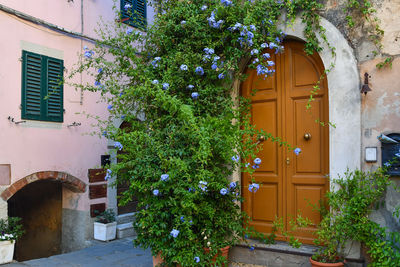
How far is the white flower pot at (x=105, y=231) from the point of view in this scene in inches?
265

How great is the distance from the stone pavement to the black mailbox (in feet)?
10.5

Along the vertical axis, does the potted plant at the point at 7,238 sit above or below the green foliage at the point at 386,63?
below

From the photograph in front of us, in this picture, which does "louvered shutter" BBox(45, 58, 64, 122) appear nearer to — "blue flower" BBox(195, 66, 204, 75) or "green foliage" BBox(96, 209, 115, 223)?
"green foliage" BBox(96, 209, 115, 223)

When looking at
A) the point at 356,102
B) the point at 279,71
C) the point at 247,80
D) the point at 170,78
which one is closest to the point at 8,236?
the point at 170,78

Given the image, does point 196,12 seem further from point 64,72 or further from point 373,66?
point 64,72

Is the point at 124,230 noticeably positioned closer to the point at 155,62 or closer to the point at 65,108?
the point at 65,108

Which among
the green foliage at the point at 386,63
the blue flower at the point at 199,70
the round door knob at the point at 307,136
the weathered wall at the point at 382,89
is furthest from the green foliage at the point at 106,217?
the green foliage at the point at 386,63

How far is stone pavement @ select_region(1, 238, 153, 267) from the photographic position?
5.16 metres

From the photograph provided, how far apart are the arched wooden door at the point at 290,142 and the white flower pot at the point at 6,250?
3.53m

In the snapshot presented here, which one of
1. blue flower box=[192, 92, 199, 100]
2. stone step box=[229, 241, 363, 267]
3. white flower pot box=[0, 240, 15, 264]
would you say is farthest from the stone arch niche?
stone step box=[229, 241, 363, 267]

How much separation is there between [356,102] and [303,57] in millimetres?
905

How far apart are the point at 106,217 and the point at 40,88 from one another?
2.70 metres

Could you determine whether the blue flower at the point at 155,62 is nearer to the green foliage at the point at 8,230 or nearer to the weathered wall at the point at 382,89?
the weathered wall at the point at 382,89

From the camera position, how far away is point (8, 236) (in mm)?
5285
